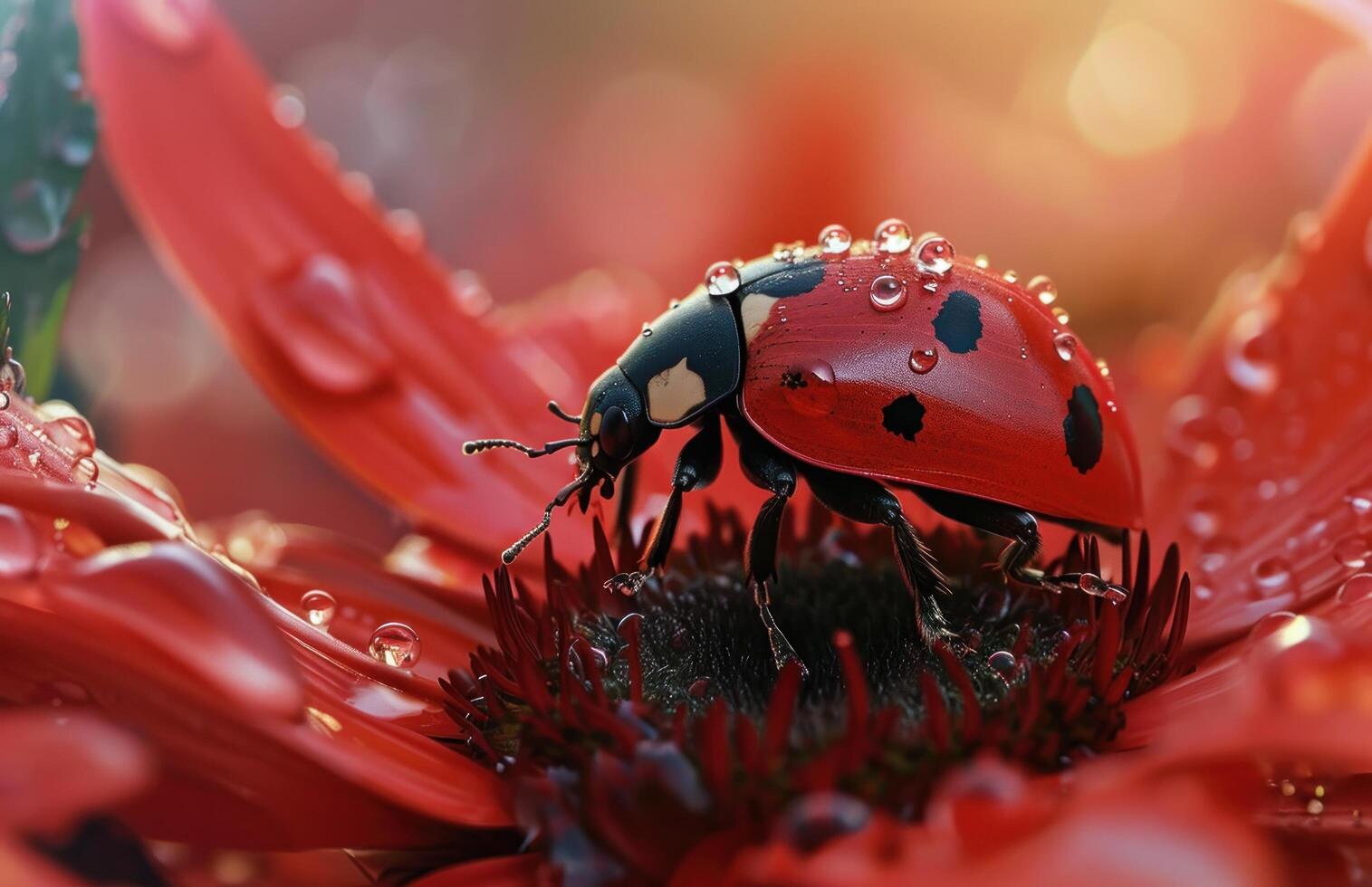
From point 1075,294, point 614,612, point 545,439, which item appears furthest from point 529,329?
point 1075,294

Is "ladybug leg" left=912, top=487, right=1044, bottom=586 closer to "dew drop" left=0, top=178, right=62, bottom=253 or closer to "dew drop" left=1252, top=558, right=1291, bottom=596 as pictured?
"dew drop" left=1252, top=558, right=1291, bottom=596

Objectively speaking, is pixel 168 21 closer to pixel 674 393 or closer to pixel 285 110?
pixel 285 110

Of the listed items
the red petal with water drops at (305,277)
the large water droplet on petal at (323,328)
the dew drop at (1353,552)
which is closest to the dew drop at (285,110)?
the red petal with water drops at (305,277)

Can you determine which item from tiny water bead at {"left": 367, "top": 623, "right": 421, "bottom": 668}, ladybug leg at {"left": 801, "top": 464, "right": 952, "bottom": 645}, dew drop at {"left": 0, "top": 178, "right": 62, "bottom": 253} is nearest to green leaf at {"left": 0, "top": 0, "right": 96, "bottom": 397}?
dew drop at {"left": 0, "top": 178, "right": 62, "bottom": 253}

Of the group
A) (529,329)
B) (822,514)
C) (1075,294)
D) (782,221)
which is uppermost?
(1075,294)

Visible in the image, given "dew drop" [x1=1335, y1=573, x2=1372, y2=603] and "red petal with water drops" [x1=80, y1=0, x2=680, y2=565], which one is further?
"red petal with water drops" [x1=80, y1=0, x2=680, y2=565]

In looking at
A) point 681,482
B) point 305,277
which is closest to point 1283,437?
point 681,482

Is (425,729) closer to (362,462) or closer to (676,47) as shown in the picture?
(362,462)
